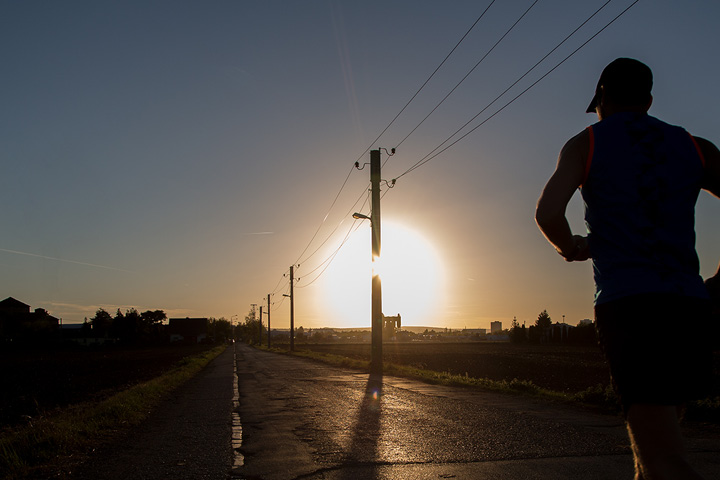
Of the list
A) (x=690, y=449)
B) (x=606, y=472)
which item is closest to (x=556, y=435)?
(x=690, y=449)

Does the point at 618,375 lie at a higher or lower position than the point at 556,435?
higher

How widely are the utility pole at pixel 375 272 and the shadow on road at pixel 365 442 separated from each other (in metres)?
12.1

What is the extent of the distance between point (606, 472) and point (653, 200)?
153 inches

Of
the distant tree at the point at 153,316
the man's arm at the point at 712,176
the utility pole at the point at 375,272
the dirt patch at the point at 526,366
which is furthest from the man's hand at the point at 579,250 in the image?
the distant tree at the point at 153,316

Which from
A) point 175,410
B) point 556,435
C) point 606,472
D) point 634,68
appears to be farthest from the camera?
point 175,410

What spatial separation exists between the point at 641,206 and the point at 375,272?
853 inches

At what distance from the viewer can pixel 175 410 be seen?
10.9 m

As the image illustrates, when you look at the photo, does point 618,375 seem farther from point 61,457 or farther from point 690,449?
point 61,457

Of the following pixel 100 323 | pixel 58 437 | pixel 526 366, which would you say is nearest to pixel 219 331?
pixel 100 323

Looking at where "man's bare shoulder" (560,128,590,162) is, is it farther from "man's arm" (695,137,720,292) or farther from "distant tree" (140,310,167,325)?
"distant tree" (140,310,167,325)

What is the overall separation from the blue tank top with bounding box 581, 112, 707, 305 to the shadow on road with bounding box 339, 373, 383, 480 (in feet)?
12.2

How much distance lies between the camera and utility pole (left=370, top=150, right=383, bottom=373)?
75.8 feet

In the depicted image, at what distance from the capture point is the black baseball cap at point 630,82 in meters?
2.18

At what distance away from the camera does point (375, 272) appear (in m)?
23.5
